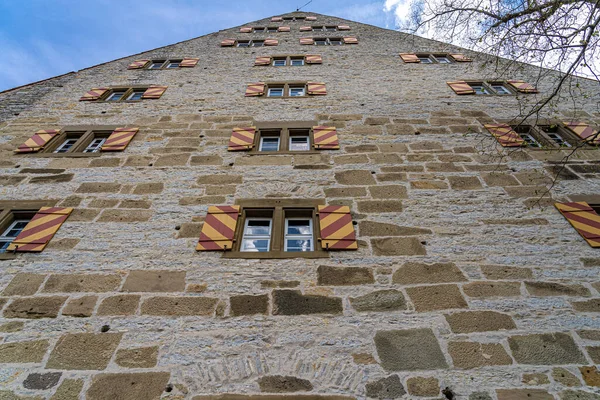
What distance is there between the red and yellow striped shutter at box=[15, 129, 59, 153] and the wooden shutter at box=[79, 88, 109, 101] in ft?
4.37

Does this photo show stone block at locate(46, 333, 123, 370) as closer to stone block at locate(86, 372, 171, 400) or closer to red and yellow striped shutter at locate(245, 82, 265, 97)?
stone block at locate(86, 372, 171, 400)

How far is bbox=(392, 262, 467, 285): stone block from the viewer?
3.71 metres

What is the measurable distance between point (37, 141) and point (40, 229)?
95.7 inches

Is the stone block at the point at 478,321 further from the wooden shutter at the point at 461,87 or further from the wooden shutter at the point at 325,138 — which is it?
the wooden shutter at the point at 461,87

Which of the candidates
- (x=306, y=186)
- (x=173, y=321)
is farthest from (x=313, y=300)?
(x=306, y=186)

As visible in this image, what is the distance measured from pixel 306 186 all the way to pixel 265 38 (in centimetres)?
772

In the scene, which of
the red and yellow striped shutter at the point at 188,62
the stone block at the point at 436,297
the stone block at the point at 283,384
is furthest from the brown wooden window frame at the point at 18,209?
the red and yellow striped shutter at the point at 188,62

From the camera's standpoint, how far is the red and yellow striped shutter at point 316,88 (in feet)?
24.3

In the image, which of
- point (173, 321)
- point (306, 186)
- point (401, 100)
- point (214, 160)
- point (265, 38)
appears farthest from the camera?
point (265, 38)

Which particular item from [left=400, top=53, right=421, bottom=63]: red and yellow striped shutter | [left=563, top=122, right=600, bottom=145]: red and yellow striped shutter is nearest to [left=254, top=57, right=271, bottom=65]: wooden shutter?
[left=400, top=53, right=421, bottom=63]: red and yellow striped shutter

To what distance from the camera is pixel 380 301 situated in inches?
138

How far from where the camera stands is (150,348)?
3174 mm

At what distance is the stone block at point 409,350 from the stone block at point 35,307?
2.96 m

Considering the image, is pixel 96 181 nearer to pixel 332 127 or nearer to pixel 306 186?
pixel 306 186
